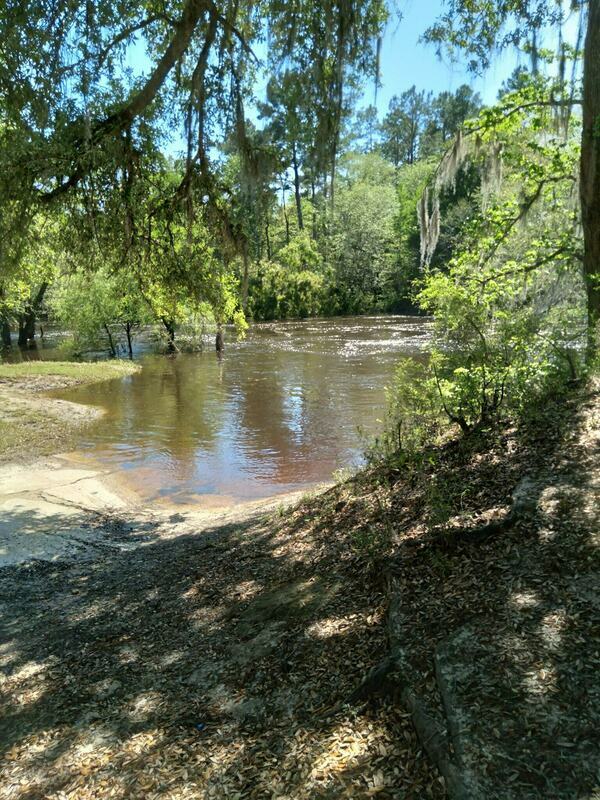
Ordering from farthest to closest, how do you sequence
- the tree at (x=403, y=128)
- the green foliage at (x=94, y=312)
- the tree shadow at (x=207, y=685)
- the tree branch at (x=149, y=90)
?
the tree at (x=403, y=128)
the green foliage at (x=94, y=312)
the tree branch at (x=149, y=90)
the tree shadow at (x=207, y=685)

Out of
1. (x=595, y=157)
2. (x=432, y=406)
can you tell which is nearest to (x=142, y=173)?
(x=432, y=406)

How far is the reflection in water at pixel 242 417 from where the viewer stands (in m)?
11.0

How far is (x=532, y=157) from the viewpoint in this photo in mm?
8453

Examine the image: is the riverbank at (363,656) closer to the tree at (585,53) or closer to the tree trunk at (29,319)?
the tree at (585,53)

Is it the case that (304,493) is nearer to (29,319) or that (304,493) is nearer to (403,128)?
(29,319)

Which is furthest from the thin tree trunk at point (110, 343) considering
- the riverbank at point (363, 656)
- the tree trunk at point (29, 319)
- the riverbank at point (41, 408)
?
the riverbank at point (363, 656)

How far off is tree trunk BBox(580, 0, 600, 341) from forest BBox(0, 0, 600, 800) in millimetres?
31

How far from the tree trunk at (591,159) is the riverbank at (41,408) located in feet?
34.7

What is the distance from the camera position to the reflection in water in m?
11.0

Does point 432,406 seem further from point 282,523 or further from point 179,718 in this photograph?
point 179,718

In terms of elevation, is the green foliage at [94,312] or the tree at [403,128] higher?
the tree at [403,128]

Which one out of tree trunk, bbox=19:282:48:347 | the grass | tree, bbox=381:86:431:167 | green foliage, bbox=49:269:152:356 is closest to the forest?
the grass

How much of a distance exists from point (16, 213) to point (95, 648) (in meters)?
5.14

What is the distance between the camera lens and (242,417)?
15570 mm
